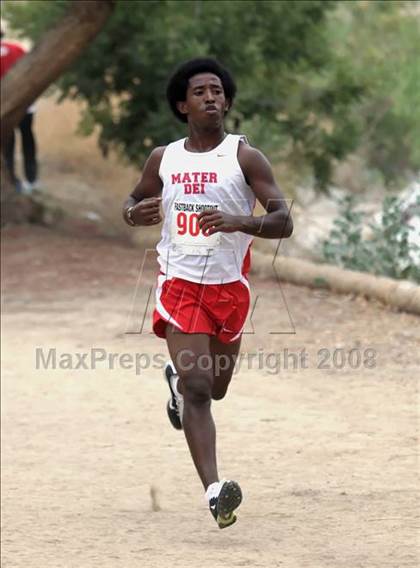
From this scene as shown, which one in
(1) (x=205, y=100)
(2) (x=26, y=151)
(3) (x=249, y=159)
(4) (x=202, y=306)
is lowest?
(2) (x=26, y=151)

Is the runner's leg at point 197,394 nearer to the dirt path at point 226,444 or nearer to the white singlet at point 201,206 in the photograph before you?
the white singlet at point 201,206

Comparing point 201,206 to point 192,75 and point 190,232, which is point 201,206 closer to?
point 190,232

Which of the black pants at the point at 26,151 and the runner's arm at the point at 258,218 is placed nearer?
the runner's arm at the point at 258,218

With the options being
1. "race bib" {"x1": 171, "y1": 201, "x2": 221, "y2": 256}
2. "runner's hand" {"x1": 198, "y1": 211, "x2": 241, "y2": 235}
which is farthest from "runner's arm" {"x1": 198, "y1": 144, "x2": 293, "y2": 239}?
"race bib" {"x1": 171, "y1": 201, "x2": 221, "y2": 256}

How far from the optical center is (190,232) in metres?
5.44

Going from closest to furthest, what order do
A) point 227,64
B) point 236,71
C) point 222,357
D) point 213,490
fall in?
point 213,490
point 222,357
point 227,64
point 236,71

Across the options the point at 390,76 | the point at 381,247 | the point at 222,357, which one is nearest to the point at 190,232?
the point at 222,357

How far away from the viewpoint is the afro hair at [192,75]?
559 cm

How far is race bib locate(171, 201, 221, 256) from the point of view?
5406mm

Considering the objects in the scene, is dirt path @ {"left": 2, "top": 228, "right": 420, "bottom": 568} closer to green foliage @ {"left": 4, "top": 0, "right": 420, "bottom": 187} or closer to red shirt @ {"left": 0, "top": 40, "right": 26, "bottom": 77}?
green foliage @ {"left": 4, "top": 0, "right": 420, "bottom": 187}

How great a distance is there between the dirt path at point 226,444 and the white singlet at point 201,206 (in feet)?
3.94

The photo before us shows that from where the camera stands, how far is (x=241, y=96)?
46.9ft

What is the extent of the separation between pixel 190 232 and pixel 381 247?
6374 millimetres

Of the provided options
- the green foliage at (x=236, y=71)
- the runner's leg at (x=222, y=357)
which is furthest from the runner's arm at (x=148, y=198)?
the green foliage at (x=236, y=71)
